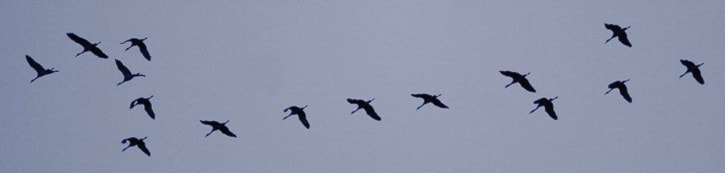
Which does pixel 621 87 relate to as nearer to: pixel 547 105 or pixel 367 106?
pixel 547 105

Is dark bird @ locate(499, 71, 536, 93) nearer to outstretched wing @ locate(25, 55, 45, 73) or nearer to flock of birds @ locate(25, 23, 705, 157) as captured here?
flock of birds @ locate(25, 23, 705, 157)

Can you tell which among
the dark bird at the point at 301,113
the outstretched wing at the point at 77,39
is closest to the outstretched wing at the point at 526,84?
the dark bird at the point at 301,113

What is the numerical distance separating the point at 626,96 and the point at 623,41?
2.46 meters

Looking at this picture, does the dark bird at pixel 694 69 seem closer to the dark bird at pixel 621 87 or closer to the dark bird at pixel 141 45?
the dark bird at pixel 621 87

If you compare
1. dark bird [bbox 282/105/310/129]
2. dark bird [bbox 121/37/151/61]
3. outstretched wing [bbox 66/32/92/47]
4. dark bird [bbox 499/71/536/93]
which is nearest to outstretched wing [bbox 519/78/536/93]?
dark bird [bbox 499/71/536/93]

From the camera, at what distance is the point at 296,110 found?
58.4 metres

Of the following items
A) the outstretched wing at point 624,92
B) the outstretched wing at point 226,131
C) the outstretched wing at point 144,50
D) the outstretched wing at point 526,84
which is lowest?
the outstretched wing at point 624,92

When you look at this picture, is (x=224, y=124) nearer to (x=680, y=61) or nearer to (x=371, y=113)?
(x=371, y=113)

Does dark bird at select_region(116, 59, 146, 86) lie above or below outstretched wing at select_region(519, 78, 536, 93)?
above

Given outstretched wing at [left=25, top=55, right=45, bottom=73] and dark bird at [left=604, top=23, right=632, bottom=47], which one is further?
outstretched wing at [left=25, top=55, right=45, bottom=73]

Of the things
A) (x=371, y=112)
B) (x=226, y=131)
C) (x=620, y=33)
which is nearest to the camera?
(x=620, y=33)

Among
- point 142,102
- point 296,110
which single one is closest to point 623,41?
point 296,110

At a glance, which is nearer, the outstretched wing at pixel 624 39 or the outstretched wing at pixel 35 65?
the outstretched wing at pixel 624 39

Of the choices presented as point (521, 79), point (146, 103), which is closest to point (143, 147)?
point (146, 103)
